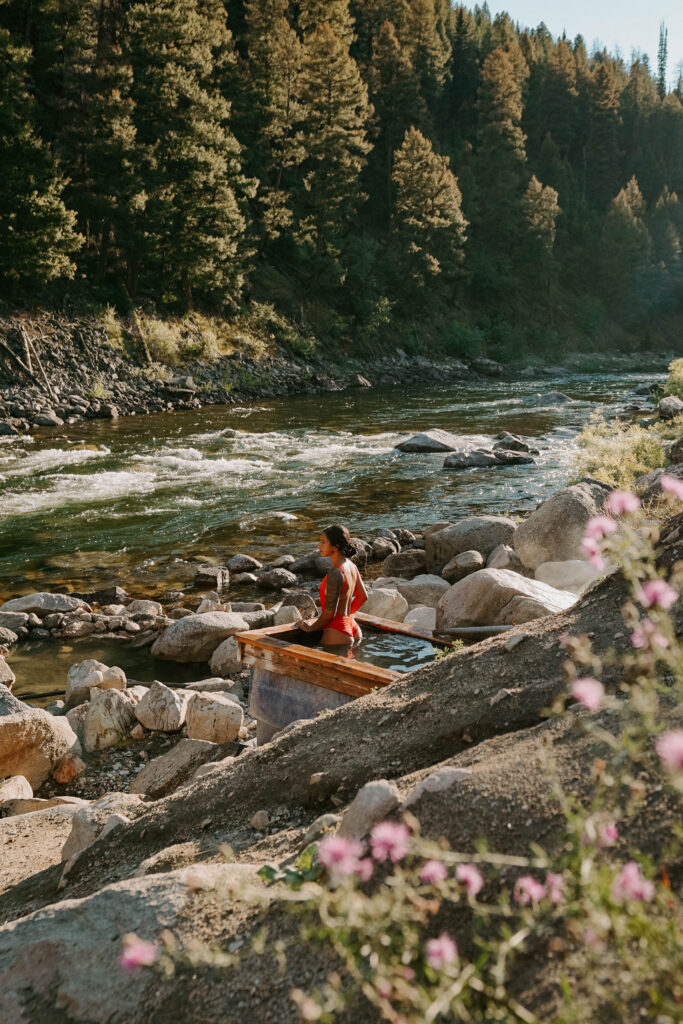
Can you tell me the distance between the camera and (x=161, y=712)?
6.32 m

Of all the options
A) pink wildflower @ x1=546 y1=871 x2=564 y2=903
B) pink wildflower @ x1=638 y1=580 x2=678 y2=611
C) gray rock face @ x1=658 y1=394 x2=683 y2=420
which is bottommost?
gray rock face @ x1=658 y1=394 x2=683 y2=420

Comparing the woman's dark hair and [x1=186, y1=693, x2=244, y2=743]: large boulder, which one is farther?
[x1=186, y1=693, x2=244, y2=743]: large boulder

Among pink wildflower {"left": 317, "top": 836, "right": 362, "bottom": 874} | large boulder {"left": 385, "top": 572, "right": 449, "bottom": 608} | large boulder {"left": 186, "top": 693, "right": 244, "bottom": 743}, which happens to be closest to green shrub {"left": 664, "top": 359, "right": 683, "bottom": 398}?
large boulder {"left": 385, "top": 572, "right": 449, "bottom": 608}

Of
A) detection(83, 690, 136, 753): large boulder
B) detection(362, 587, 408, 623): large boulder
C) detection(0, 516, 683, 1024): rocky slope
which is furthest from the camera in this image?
detection(362, 587, 408, 623): large boulder

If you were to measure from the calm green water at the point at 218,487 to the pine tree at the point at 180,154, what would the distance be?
9.05 meters

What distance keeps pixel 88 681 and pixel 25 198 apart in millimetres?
21880

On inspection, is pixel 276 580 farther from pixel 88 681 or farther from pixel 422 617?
pixel 88 681

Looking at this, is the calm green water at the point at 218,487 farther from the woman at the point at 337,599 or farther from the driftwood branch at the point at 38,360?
the woman at the point at 337,599

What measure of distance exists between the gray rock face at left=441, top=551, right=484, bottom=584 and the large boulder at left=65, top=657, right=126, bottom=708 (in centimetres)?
387

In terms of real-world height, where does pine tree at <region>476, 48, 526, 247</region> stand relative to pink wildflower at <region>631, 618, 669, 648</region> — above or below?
above

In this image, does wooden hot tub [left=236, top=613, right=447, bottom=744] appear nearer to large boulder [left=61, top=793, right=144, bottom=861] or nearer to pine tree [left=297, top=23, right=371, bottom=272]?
large boulder [left=61, top=793, right=144, bottom=861]

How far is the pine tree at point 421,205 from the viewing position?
46.7 meters

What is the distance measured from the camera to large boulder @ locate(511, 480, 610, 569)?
866 cm

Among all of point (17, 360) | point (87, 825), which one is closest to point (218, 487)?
point (87, 825)
